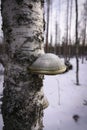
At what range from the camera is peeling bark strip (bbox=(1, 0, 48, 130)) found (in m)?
1.11

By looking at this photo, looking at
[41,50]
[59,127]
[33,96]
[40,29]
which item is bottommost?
[59,127]

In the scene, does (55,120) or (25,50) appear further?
(55,120)

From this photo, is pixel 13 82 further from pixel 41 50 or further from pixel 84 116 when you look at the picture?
pixel 84 116

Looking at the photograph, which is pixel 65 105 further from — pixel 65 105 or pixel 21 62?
pixel 21 62

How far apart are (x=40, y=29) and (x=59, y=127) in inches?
192

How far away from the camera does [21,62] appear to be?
3.64 ft

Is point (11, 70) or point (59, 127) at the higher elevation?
point (11, 70)

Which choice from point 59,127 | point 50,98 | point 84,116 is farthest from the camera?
point 50,98

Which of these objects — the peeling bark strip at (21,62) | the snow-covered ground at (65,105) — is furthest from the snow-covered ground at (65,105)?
the peeling bark strip at (21,62)

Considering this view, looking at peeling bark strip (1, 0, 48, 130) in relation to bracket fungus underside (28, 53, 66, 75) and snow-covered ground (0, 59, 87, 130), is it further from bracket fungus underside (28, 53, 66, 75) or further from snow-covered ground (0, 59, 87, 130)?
snow-covered ground (0, 59, 87, 130)

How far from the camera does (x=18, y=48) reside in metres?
1.11

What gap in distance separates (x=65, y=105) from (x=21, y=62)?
6.19 metres

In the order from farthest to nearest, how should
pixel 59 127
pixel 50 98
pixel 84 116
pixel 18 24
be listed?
pixel 50 98
pixel 84 116
pixel 59 127
pixel 18 24

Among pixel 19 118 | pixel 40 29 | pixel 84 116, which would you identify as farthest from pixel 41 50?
pixel 84 116
